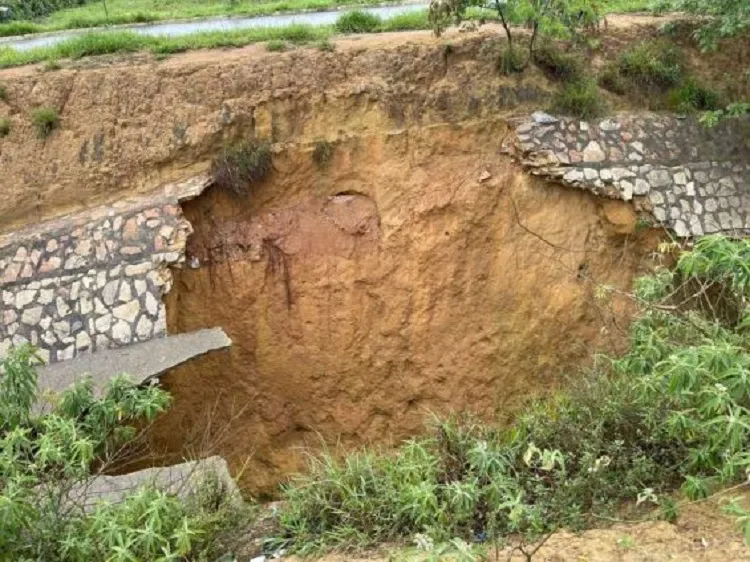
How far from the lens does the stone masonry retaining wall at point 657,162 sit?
7.18 m

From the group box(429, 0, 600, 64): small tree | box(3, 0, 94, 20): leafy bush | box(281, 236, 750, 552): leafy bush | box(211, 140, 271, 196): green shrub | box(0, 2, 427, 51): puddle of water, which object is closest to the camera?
box(281, 236, 750, 552): leafy bush

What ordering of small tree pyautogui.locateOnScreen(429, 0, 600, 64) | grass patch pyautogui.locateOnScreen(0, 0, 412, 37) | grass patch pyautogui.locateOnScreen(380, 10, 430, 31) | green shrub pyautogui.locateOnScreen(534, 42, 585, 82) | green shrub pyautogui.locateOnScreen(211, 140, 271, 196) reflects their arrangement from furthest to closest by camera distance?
grass patch pyautogui.locateOnScreen(0, 0, 412, 37) → grass patch pyautogui.locateOnScreen(380, 10, 430, 31) → green shrub pyautogui.locateOnScreen(534, 42, 585, 82) → green shrub pyautogui.locateOnScreen(211, 140, 271, 196) → small tree pyautogui.locateOnScreen(429, 0, 600, 64)

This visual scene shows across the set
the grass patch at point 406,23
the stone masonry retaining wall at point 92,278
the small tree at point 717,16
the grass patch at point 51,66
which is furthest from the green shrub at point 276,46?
the small tree at point 717,16

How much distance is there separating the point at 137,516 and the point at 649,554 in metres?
2.41

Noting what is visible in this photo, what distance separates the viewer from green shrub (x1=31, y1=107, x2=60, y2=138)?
281 inches

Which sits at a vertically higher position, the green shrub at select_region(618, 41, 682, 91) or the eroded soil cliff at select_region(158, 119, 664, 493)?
the green shrub at select_region(618, 41, 682, 91)

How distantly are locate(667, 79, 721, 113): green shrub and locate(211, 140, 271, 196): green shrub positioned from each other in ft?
12.6

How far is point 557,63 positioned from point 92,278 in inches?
179

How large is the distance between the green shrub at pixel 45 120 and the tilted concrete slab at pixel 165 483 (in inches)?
139

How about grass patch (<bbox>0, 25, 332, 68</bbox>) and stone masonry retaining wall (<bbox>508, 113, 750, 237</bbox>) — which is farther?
grass patch (<bbox>0, 25, 332, 68</bbox>)

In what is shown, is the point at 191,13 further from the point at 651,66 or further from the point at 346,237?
the point at 651,66

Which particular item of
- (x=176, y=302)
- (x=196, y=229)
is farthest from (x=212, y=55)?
(x=176, y=302)

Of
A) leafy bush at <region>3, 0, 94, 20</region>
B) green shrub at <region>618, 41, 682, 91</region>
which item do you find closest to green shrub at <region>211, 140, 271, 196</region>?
green shrub at <region>618, 41, 682, 91</region>

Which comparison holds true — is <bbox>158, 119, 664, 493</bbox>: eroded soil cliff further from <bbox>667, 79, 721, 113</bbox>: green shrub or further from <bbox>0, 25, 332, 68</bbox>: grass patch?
<bbox>0, 25, 332, 68</bbox>: grass patch
